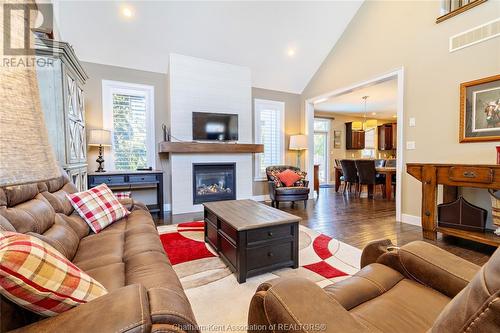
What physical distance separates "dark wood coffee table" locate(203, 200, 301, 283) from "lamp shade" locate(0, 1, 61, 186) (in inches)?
62.8

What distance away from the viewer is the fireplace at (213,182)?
459cm

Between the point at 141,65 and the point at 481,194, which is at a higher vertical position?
A: the point at 141,65

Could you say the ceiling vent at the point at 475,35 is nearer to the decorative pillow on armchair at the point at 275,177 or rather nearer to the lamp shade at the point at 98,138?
the decorative pillow on armchair at the point at 275,177

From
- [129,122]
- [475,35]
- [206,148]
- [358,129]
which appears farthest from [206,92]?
[358,129]

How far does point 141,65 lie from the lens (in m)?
4.37

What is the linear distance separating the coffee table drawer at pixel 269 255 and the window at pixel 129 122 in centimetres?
329

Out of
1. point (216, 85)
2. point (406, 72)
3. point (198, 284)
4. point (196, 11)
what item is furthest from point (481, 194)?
point (196, 11)

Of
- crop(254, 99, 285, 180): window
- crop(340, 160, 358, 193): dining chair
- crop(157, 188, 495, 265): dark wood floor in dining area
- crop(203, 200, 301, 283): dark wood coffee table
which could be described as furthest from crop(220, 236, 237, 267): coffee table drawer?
crop(340, 160, 358, 193): dining chair

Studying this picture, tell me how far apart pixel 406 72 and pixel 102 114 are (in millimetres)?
5081

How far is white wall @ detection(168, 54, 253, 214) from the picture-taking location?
4.36 metres

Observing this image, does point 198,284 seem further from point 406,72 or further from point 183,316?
point 406,72

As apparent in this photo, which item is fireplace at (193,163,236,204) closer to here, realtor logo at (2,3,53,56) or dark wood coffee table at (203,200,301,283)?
dark wood coffee table at (203,200,301,283)

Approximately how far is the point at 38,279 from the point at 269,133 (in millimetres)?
5278

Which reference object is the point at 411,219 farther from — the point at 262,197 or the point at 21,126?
the point at 21,126
